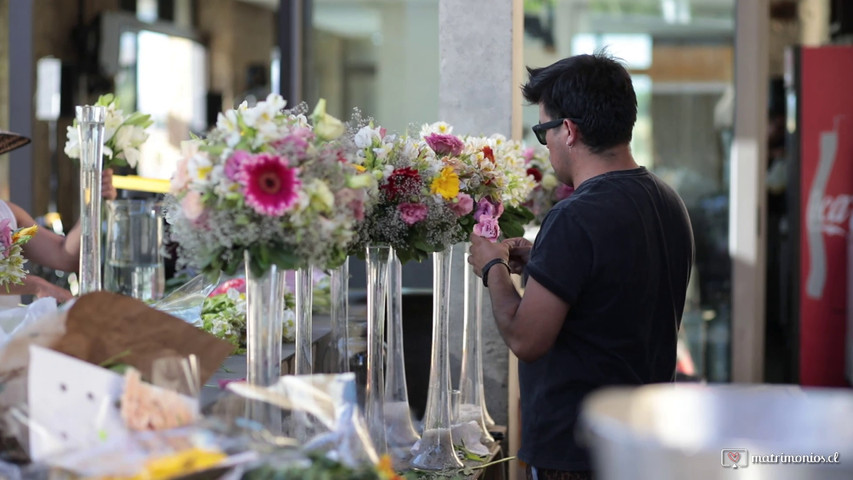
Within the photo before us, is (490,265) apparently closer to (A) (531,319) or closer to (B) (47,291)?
(A) (531,319)

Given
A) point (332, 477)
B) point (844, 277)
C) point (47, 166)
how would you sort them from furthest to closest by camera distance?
point (47, 166), point (844, 277), point (332, 477)

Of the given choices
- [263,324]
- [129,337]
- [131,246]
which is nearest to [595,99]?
[263,324]

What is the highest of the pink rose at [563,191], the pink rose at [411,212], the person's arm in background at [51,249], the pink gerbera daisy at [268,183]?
the pink rose at [563,191]

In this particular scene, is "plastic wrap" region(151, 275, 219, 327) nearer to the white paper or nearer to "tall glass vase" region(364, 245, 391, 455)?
"tall glass vase" region(364, 245, 391, 455)

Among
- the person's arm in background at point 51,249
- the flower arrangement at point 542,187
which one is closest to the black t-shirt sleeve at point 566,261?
the flower arrangement at point 542,187

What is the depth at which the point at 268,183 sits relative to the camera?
1771mm

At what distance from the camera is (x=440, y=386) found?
2.62 metres

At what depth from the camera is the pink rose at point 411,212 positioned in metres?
2.37

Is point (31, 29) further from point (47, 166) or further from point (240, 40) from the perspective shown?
point (240, 40)

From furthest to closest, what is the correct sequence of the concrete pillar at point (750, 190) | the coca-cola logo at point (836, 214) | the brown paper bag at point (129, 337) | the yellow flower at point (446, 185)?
the concrete pillar at point (750, 190) < the coca-cola logo at point (836, 214) < the yellow flower at point (446, 185) < the brown paper bag at point (129, 337)

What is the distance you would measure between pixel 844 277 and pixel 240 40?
16.4 feet

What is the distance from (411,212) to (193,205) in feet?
2.26

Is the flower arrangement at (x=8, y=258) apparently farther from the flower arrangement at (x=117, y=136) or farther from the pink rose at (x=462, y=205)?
the pink rose at (x=462, y=205)

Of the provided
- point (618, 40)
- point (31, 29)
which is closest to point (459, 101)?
point (31, 29)
